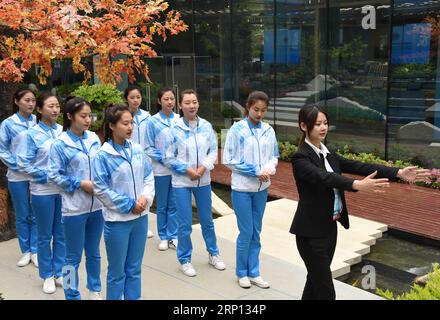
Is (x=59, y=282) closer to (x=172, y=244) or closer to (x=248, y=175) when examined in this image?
(x=172, y=244)

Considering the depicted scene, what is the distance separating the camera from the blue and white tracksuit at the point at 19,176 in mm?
5945

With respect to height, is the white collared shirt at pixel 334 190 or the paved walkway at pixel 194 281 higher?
the white collared shirt at pixel 334 190

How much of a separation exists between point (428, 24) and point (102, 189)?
340 inches

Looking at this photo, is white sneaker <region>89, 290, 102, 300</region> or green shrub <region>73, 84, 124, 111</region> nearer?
white sneaker <region>89, 290, 102, 300</region>

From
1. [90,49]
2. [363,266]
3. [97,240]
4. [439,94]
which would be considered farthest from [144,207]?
[439,94]

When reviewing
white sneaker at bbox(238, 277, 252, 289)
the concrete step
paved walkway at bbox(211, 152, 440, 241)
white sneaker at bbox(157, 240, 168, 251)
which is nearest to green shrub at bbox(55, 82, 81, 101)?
paved walkway at bbox(211, 152, 440, 241)

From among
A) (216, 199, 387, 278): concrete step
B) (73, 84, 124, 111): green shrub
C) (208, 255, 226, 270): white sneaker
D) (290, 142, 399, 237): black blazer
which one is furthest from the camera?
(73, 84, 124, 111): green shrub

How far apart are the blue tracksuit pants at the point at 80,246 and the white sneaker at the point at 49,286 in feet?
1.84

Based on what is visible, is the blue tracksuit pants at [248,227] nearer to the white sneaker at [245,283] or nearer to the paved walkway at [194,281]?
the white sneaker at [245,283]

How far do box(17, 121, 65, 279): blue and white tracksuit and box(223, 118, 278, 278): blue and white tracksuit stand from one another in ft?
5.77

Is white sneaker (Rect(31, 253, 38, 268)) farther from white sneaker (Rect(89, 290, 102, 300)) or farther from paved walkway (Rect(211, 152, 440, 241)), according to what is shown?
paved walkway (Rect(211, 152, 440, 241))

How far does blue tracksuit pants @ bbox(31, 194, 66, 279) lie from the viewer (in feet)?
17.8

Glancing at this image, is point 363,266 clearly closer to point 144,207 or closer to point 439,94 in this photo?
point 144,207

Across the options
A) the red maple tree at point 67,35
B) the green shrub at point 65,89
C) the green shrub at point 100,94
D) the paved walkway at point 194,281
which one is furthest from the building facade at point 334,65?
the red maple tree at point 67,35
